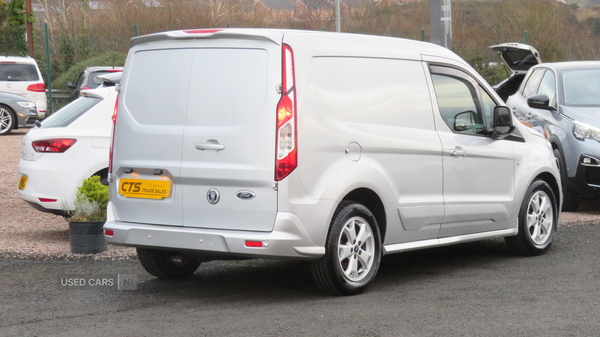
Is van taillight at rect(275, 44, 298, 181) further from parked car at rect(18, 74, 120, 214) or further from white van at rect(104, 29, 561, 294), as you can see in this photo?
parked car at rect(18, 74, 120, 214)

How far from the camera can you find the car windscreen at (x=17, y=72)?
24500 millimetres

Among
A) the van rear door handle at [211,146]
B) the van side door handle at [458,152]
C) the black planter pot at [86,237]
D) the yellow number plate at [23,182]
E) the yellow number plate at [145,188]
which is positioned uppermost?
the van rear door handle at [211,146]

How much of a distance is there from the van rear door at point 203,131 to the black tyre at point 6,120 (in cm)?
1706

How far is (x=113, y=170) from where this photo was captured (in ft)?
21.2

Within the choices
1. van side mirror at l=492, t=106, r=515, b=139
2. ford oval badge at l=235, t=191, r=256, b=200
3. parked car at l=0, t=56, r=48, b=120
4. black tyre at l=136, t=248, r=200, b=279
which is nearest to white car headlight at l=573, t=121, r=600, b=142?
van side mirror at l=492, t=106, r=515, b=139

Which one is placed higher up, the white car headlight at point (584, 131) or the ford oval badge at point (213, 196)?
the ford oval badge at point (213, 196)

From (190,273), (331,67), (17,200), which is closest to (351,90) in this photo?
(331,67)

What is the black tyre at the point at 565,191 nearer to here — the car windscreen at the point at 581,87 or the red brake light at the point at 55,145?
the car windscreen at the point at 581,87

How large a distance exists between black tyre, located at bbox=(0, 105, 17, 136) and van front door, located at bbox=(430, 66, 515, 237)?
1708 cm

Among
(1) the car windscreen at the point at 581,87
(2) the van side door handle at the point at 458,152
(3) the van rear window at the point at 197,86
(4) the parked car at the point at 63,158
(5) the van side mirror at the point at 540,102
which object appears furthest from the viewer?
(1) the car windscreen at the point at 581,87

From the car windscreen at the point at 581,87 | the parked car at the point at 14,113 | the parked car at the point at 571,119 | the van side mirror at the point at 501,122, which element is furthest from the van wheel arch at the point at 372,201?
the parked car at the point at 14,113

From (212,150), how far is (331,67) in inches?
39.9

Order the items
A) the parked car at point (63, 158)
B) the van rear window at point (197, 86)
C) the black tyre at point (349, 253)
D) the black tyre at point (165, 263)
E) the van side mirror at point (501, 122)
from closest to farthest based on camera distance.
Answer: the van rear window at point (197, 86)
the black tyre at point (349, 253)
the black tyre at point (165, 263)
the van side mirror at point (501, 122)
the parked car at point (63, 158)

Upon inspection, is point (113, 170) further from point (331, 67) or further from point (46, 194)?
point (46, 194)
